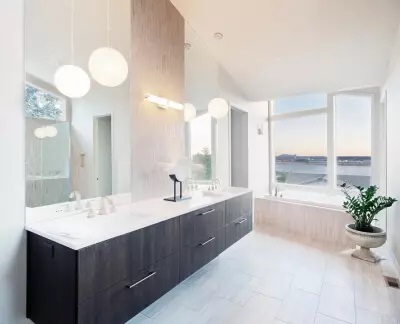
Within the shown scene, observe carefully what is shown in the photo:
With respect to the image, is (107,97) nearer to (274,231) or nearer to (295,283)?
(295,283)

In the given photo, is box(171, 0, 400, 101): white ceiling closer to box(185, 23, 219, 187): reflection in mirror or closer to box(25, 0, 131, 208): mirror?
box(185, 23, 219, 187): reflection in mirror

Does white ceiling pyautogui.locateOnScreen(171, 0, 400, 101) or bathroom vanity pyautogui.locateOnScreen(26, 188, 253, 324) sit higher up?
white ceiling pyautogui.locateOnScreen(171, 0, 400, 101)

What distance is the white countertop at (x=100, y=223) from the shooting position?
1396mm

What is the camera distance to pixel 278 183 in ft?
18.6

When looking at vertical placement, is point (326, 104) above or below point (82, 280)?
above

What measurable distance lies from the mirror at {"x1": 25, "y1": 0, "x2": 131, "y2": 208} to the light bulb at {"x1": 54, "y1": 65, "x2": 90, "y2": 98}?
3 cm

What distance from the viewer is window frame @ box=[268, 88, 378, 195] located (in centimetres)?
434

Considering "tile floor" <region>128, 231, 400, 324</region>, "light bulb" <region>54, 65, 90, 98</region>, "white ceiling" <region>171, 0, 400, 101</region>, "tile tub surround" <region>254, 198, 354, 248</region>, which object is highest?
"white ceiling" <region>171, 0, 400, 101</region>

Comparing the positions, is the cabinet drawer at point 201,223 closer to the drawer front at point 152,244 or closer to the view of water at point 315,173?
the drawer front at point 152,244

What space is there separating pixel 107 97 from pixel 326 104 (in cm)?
460

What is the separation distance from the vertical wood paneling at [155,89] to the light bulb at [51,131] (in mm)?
697

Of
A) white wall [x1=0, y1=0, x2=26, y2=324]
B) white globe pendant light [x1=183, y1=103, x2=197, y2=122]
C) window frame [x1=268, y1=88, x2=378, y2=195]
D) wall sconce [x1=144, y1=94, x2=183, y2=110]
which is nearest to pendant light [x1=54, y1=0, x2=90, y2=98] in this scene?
white wall [x1=0, y1=0, x2=26, y2=324]

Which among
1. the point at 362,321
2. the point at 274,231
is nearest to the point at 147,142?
the point at 362,321

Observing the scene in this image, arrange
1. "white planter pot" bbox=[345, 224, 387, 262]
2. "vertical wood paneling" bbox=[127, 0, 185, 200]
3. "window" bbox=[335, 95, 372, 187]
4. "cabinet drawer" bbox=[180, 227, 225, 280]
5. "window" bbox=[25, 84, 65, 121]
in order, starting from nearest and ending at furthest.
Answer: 1. "window" bbox=[25, 84, 65, 121]
2. "cabinet drawer" bbox=[180, 227, 225, 280]
3. "vertical wood paneling" bbox=[127, 0, 185, 200]
4. "white planter pot" bbox=[345, 224, 387, 262]
5. "window" bbox=[335, 95, 372, 187]
